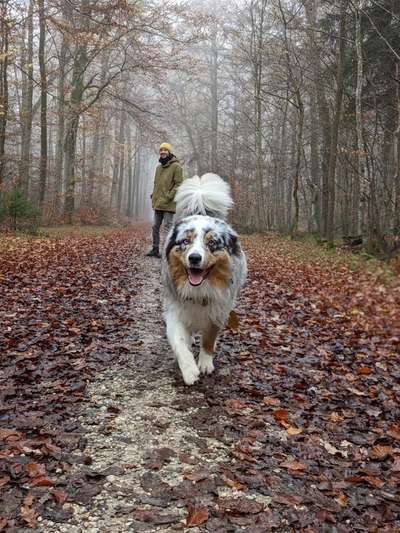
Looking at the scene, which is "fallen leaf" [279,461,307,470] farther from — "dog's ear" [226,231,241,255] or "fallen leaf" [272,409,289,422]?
"dog's ear" [226,231,241,255]

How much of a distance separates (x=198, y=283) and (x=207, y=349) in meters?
0.91

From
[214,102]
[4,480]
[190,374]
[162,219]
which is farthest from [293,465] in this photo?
[214,102]

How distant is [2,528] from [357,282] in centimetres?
867

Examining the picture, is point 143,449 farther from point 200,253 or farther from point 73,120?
point 73,120

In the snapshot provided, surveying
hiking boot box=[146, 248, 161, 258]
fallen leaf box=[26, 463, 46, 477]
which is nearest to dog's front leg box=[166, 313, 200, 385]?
fallen leaf box=[26, 463, 46, 477]

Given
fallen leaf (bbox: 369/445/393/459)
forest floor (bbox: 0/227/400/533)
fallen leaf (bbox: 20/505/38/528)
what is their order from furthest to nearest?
1. fallen leaf (bbox: 369/445/393/459)
2. forest floor (bbox: 0/227/400/533)
3. fallen leaf (bbox: 20/505/38/528)

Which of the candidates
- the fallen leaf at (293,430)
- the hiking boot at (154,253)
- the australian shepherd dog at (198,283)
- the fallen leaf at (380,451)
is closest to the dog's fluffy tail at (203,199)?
the australian shepherd dog at (198,283)

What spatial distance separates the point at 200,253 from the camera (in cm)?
429

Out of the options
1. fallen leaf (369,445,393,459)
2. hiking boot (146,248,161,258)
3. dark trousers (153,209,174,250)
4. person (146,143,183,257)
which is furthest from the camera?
hiking boot (146,248,161,258)

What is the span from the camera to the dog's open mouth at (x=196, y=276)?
4344 millimetres

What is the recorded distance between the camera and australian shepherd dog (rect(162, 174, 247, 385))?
441 cm

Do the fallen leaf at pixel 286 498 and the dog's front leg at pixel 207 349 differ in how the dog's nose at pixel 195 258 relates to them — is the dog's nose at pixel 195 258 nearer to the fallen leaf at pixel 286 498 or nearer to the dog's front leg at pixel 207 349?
the dog's front leg at pixel 207 349

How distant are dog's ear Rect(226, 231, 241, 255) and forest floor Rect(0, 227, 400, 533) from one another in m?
1.28

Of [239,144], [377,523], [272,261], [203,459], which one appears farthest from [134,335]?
[239,144]
